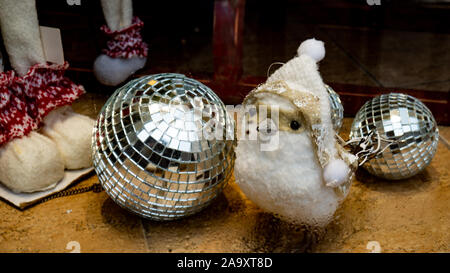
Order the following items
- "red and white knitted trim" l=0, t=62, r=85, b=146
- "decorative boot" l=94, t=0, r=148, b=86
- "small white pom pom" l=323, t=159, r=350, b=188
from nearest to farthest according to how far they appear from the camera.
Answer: "small white pom pom" l=323, t=159, r=350, b=188
"red and white knitted trim" l=0, t=62, r=85, b=146
"decorative boot" l=94, t=0, r=148, b=86

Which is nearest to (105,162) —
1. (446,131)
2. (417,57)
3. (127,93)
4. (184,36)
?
(127,93)

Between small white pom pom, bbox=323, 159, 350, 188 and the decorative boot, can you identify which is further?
the decorative boot

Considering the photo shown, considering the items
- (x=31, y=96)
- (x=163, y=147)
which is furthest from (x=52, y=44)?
(x=163, y=147)

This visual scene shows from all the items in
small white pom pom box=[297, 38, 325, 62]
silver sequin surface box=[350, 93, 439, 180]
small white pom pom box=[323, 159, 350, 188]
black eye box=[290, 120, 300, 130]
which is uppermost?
small white pom pom box=[297, 38, 325, 62]

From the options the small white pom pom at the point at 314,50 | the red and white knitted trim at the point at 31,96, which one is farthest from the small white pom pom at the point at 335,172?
the red and white knitted trim at the point at 31,96

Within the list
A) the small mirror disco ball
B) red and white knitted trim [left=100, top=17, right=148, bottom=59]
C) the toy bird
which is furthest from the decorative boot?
the toy bird

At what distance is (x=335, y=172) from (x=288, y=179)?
6 centimetres

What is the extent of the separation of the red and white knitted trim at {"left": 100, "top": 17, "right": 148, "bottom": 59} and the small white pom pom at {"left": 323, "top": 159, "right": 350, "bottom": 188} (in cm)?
49

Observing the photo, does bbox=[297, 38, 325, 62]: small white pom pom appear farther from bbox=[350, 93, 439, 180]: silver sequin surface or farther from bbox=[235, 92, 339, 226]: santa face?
bbox=[350, 93, 439, 180]: silver sequin surface

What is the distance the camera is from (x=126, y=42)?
0.89 m

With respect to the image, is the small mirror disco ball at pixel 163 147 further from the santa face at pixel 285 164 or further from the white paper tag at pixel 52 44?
the white paper tag at pixel 52 44

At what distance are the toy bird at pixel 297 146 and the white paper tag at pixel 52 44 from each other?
0.35 meters

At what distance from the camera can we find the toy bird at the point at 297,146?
586mm

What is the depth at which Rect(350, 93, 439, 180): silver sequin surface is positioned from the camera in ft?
2.48
